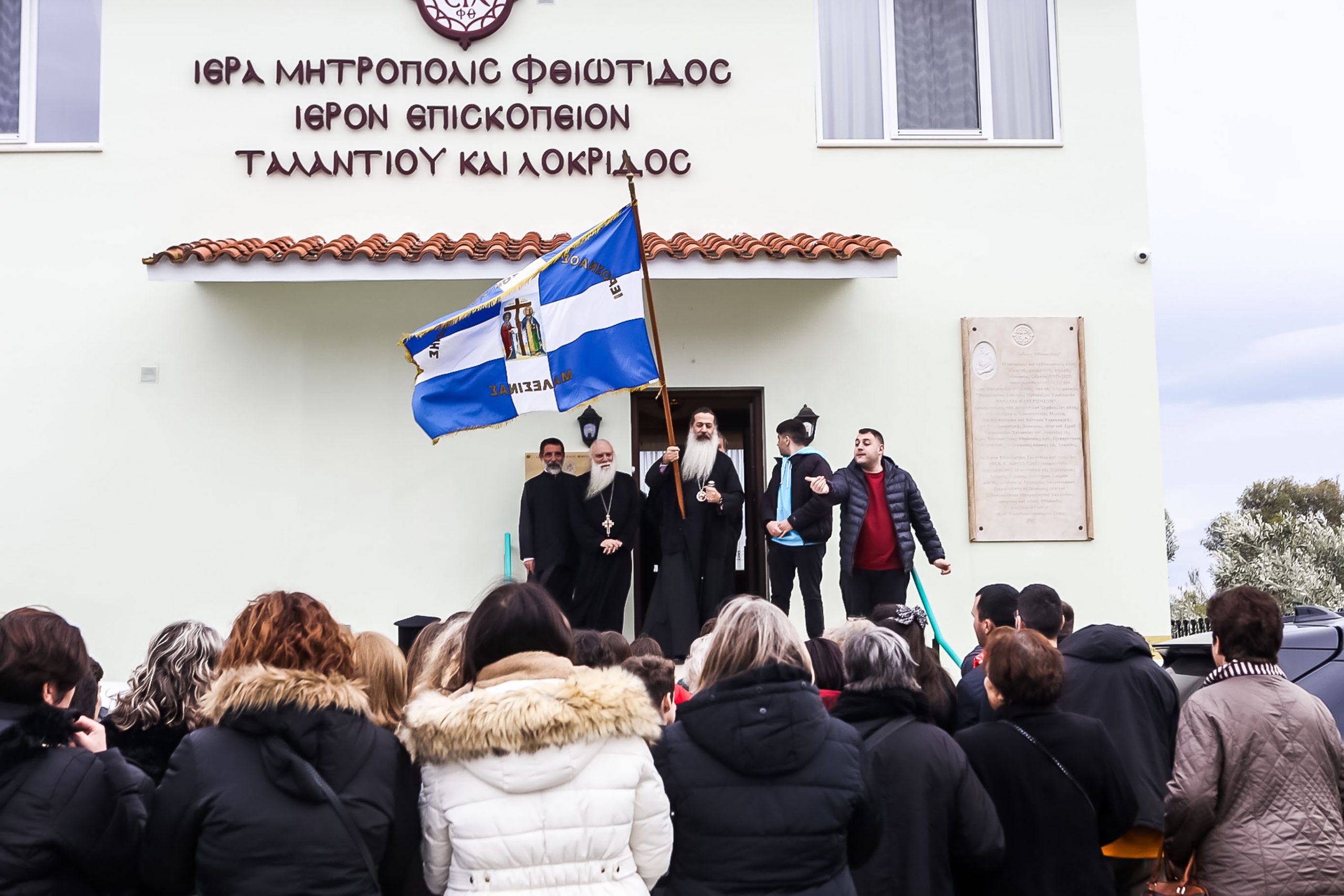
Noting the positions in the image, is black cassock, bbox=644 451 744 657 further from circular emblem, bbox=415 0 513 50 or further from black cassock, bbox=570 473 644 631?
circular emblem, bbox=415 0 513 50

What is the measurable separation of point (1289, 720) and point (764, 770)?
1898mm

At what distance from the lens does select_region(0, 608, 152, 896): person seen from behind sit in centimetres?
325

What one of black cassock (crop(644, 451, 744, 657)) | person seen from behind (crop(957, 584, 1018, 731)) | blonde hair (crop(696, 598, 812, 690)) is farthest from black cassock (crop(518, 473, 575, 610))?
blonde hair (crop(696, 598, 812, 690))

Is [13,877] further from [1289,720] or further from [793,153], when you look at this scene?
[793,153]

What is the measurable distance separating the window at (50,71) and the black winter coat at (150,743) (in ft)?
26.8

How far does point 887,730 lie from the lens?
13.0 feet

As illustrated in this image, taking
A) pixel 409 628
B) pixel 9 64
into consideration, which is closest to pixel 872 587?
pixel 409 628

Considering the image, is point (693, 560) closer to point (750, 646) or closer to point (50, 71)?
point (750, 646)

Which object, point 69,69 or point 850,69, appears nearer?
point 69,69

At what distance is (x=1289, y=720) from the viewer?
4102mm

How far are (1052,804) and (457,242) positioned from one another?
23.2 ft

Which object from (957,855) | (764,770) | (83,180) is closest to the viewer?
(764,770)

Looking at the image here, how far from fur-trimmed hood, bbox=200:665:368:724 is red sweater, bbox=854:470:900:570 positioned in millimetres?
6334

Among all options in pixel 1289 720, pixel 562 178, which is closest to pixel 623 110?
pixel 562 178
